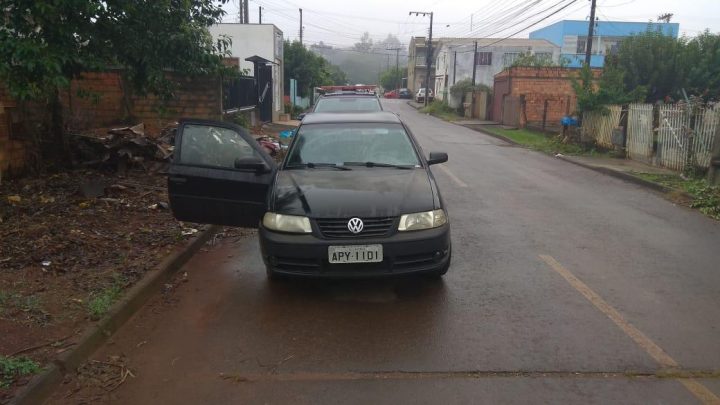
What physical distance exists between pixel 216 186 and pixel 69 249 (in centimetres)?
154

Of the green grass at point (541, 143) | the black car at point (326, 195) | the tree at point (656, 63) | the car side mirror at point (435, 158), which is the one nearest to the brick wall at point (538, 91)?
the green grass at point (541, 143)

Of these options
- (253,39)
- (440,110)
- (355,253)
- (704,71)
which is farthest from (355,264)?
(440,110)

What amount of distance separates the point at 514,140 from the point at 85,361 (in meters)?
19.7

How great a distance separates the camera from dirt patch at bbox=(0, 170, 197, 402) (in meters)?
4.02

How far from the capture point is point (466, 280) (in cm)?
545

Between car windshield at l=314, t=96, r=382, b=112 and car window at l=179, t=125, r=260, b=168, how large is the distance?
944cm

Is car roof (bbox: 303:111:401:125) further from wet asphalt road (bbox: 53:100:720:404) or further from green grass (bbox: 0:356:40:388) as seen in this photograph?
green grass (bbox: 0:356:40:388)

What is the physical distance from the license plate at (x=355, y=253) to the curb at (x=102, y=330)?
1.68 m

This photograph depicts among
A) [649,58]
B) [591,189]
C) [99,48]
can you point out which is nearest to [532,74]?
[649,58]

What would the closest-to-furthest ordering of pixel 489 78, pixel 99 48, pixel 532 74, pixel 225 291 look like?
pixel 225 291 → pixel 99 48 → pixel 532 74 → pixel 489 78

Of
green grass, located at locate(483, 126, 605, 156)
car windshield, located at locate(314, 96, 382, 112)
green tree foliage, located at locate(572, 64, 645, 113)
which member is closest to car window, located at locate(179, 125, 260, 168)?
car windshield, located at locate(314, 96, 382, 112)

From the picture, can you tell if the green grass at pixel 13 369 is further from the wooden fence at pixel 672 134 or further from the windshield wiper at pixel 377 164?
the wooden fence at pixel 672 134

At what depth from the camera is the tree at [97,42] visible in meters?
5.72

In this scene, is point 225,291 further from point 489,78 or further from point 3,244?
point 489,78
